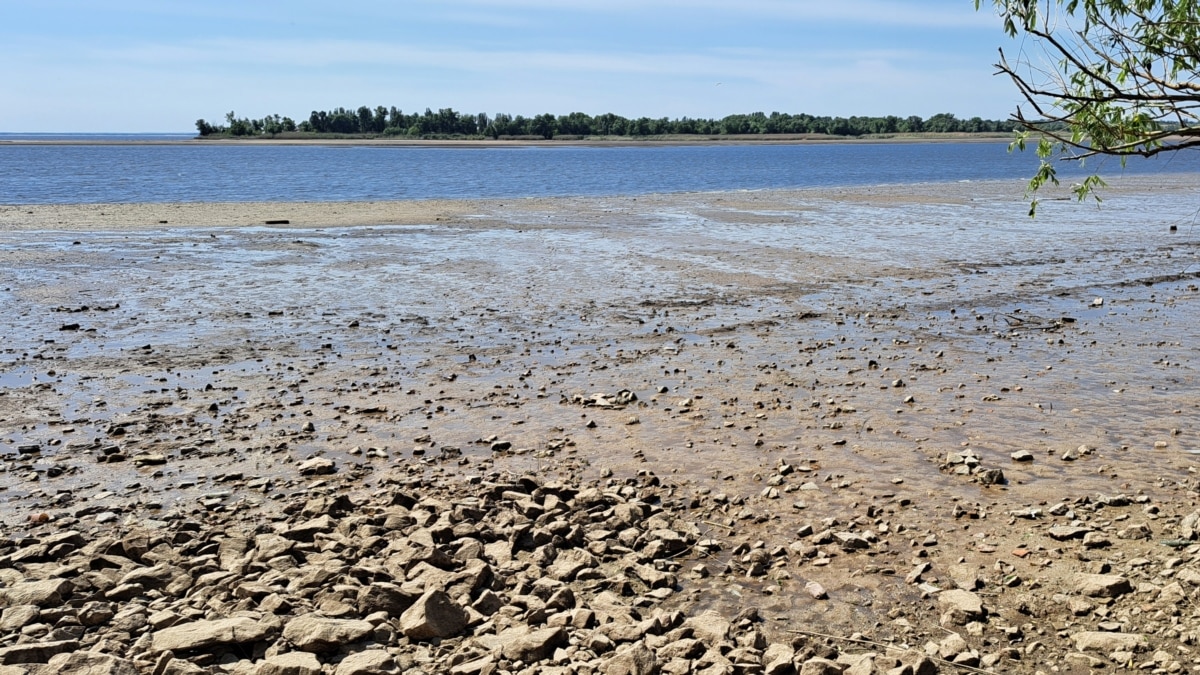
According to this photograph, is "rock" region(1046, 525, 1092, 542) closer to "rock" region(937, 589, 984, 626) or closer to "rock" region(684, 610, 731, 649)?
"rock" region(937, 589, 984, 626)

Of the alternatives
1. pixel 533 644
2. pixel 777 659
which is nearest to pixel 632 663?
pixel 533 644

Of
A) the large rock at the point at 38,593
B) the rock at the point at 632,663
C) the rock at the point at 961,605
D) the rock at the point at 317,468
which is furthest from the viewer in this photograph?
the rock at the point at 317,468

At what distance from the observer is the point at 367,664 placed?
538 centimetres

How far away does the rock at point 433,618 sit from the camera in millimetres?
5852

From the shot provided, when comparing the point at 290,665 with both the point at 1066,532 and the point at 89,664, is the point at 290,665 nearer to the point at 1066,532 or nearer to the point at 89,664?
the point at 89,664

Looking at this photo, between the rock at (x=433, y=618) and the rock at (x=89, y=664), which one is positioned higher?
the rock at (x=89, y=664)

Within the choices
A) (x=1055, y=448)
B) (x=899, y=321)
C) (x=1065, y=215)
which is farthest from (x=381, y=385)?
(x=1065, y=215)

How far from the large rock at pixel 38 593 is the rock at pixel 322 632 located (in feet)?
4.95

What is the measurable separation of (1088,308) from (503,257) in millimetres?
13140

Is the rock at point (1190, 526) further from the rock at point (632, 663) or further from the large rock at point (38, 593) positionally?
the large rock at point (38, 593)

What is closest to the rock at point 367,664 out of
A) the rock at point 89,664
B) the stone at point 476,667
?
the stone at point 476,667

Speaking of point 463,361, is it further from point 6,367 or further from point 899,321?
point 899,321

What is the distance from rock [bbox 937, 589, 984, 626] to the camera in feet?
20.7

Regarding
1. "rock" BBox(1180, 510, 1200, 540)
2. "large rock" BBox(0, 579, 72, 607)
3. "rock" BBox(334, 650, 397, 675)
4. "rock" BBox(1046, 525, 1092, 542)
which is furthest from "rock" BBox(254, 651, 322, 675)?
"rock" BBox(1180, 510, 1200, 540)
